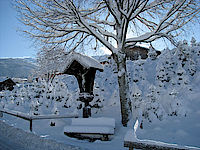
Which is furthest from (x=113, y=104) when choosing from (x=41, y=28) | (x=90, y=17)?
(x=41, y=28)

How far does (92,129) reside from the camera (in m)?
5.66

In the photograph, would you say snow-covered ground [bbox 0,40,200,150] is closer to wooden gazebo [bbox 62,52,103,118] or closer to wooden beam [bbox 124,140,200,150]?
wooden gazebo [bbox 62,52,103,118]

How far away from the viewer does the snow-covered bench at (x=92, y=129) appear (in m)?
5.56

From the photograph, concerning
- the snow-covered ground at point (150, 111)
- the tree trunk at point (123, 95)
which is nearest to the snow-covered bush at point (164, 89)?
the snow-covered ground at point (150, 111)

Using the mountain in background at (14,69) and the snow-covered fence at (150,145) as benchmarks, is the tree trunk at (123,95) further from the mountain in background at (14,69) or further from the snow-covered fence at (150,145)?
the mountain in background at (14,69)

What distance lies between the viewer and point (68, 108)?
12.9m

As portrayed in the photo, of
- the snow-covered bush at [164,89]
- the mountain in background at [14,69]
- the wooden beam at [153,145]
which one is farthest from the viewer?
the mountain in background at [14,69]

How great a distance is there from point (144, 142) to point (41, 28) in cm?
810

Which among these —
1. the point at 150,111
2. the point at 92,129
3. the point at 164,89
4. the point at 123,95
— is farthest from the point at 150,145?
the point at 164,89

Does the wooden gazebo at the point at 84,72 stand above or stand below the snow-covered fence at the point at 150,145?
above

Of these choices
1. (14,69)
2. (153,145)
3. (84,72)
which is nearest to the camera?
(153,145)

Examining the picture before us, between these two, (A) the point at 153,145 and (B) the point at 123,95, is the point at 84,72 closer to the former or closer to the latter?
(B) the point at 123,95

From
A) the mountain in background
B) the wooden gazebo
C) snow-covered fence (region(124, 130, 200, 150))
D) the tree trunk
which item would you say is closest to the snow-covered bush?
the tree trunk

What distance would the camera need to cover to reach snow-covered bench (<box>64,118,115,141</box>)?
5.56m
